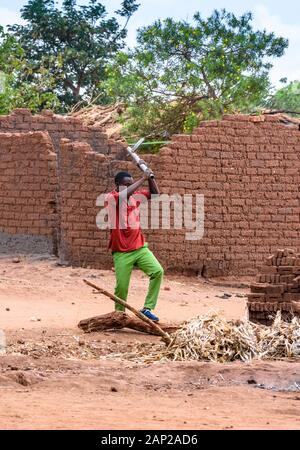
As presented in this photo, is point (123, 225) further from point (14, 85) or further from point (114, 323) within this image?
point (14, 85)

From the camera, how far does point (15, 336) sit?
1030cm

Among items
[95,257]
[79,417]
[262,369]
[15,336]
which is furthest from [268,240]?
[79,417]

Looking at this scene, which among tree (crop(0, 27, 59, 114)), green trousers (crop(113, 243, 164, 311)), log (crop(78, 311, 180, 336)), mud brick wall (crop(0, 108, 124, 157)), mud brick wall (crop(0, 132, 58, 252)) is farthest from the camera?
tree (crop(0, 27, 59, 114))

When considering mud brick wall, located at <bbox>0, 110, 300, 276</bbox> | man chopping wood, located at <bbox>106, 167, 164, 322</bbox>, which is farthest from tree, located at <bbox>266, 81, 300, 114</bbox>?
man chopping wood, located at <bbox>106, 167, 164, 322</bbox>

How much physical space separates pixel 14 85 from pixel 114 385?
Result: 15874 millimetres

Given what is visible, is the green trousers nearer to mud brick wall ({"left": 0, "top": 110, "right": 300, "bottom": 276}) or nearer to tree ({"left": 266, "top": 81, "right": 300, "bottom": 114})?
mud brick wall ({"left": 0, "top": 110, "right": 300, "bottom": 276})

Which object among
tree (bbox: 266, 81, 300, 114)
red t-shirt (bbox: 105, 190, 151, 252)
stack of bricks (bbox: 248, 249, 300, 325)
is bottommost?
stack of bricks (bbox: 248, 249, 300, 325)

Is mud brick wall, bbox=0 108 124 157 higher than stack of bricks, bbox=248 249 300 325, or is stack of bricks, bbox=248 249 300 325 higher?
mud brick wall, bbox=0 108 124 157

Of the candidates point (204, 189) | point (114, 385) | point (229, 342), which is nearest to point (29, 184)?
point (204, 189)

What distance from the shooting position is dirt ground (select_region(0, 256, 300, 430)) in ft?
21.6

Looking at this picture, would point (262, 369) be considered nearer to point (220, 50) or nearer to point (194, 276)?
point (194, 276)

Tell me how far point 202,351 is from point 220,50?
10.8 meters

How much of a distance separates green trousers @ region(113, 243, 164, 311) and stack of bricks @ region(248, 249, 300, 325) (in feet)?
3.01

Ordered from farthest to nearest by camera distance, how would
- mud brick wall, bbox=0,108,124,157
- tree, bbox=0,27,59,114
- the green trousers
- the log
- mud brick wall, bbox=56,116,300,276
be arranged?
tree, bbox=0,27,59,114 < mud brick wall, bbox=0,108,124,157 < mud brick wall, bbox=56,116,300,276 < the green trousers < the log
